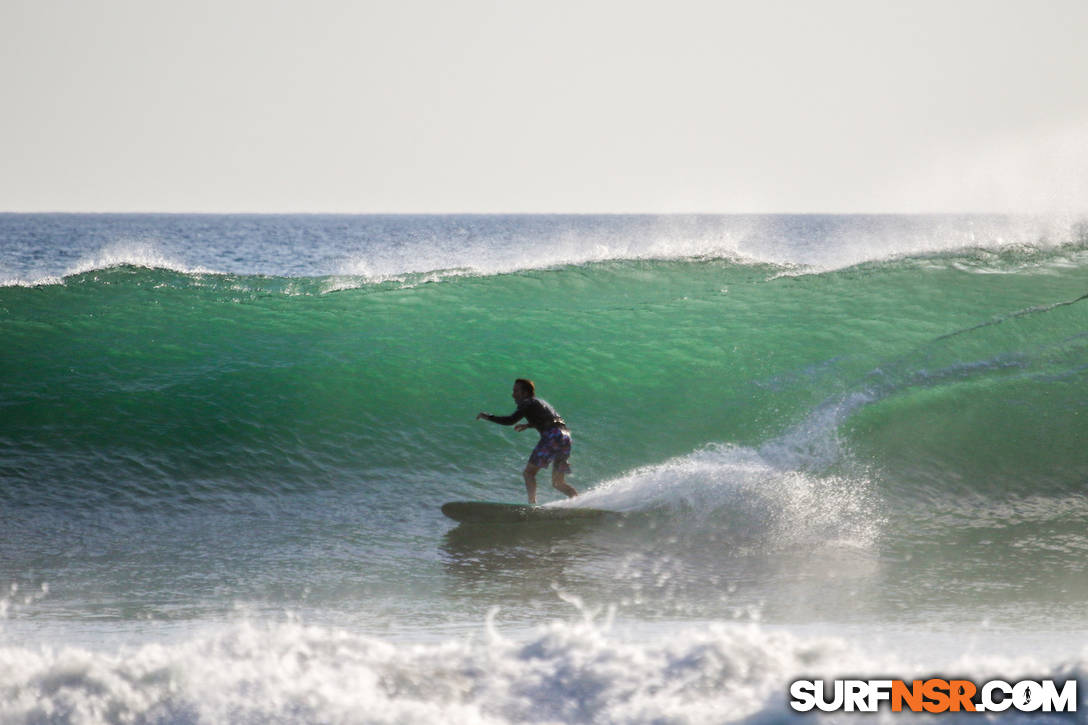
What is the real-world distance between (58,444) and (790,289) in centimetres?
1061

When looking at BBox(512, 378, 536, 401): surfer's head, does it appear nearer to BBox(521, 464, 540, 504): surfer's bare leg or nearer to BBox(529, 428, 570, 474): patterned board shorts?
BBox(529, 428, 570, 474): patterned board shorts

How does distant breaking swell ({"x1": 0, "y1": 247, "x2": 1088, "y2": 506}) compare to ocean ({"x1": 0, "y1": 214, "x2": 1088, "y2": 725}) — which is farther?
distant breaking swell ({"x1": 0, "y1": 247, "x2": 1088, "y2": 506})

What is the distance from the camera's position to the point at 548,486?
32.3 ft

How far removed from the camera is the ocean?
4.70 m

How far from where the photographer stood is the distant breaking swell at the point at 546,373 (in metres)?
9.91

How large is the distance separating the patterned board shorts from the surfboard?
551mm

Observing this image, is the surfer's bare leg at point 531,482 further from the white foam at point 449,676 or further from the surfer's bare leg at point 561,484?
the white foam at point 449,676

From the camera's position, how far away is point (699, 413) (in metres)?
11.5

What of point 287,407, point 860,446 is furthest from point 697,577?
point 287,407

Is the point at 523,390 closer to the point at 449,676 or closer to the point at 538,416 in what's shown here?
the point at 538,416

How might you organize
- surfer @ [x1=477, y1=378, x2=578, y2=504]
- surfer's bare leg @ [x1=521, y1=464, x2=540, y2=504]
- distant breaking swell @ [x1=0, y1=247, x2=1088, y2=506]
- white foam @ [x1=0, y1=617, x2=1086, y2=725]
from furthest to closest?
distant breaking swell @ [x1=0, y1=247, x2=1088, y2=506] → surfer @ [x1=477, y1=378, x2=578, y2=504] → surfer's bare leg @ [x1=521, y1=464, x2=540, y2=504] → white foam @ [x1=0, y1=617, x2=1086, y2=725]

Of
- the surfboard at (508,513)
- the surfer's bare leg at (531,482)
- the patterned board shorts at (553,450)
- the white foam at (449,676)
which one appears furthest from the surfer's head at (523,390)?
the white foam at (449,676)

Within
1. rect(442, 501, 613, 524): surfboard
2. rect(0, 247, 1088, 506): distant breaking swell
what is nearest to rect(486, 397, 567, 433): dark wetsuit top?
rect(442, 501, 613, 524): surfboard

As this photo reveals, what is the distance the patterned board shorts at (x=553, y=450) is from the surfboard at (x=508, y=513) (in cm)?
55
